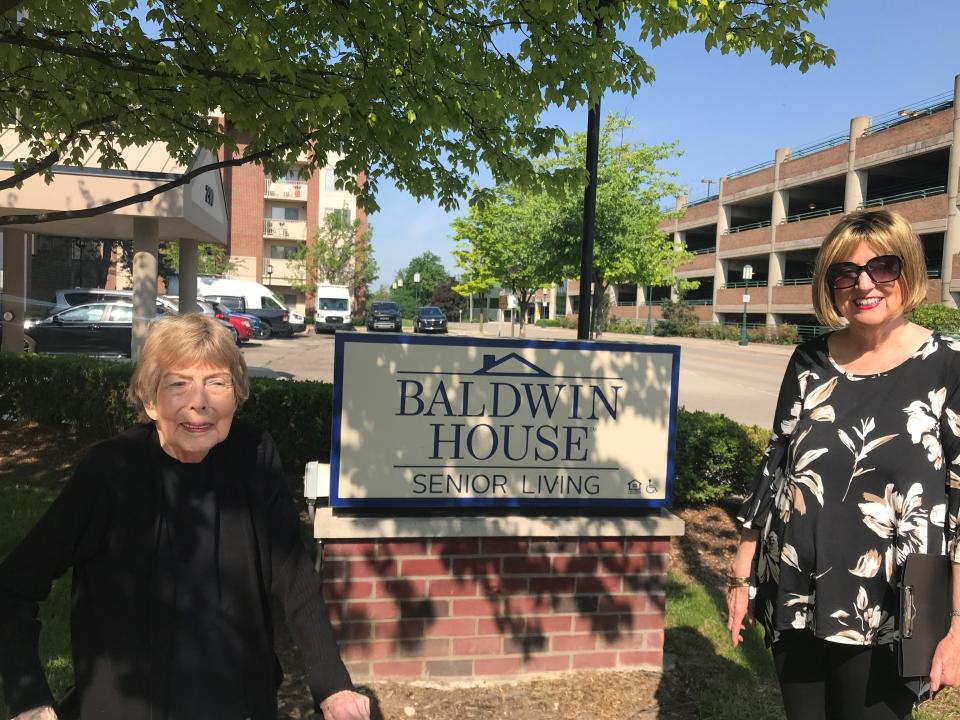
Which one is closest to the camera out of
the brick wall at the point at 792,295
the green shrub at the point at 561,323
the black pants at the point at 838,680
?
the black pants at the point at 838,680

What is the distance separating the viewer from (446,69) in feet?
14.9

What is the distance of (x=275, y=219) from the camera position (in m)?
45.3

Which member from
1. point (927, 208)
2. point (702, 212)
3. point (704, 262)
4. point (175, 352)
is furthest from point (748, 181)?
point (175, 352)

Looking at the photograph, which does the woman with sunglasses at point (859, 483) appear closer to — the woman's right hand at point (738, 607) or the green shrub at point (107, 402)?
the woman's right hand at point (738, 607)

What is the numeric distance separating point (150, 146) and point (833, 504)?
33.7ft

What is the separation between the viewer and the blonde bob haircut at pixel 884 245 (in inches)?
72.2

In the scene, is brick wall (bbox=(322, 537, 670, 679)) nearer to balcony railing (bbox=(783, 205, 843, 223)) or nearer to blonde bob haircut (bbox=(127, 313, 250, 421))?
blonde bob haircut (bbox=(127, 313, 250, 421))

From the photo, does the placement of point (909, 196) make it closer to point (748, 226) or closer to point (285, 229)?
point (748, 226)

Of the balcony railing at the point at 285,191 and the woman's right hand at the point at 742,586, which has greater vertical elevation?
the balcony railing at the point at 285,191

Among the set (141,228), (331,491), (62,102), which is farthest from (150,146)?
(331,491)

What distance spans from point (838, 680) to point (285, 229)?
152 ft

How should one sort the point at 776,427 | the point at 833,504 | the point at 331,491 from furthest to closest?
the point at 331,491 → the point at 776,427 → the point at 833,504

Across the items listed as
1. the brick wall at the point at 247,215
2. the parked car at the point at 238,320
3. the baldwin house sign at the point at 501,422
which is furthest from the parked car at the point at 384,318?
the baldwin house sign at the point at 501,422

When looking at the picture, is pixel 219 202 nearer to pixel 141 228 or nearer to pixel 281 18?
pixel 141 228
